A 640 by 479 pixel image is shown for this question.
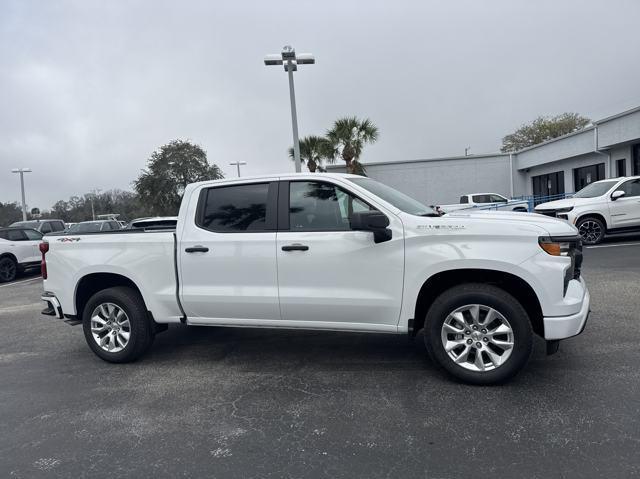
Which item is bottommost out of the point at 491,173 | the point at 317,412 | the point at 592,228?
the point at 317,412

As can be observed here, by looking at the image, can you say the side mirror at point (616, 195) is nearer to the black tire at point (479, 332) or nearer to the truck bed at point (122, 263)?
the black tire at point (479, 332)

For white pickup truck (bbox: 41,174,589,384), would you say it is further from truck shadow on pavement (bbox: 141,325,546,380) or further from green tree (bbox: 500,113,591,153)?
green tree (bbox: 500,113,591,153)

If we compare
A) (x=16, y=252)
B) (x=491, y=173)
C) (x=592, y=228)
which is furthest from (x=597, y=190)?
(x=16, y=252)

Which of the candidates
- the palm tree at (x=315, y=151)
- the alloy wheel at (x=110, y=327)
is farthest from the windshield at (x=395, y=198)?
the palm tree at (x=315, y=151)

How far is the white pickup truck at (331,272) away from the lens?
397cm

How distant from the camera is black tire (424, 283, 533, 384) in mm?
3934

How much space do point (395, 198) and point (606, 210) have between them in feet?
33.8

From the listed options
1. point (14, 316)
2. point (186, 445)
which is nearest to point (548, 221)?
point (186, 445)

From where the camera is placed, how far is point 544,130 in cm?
4581

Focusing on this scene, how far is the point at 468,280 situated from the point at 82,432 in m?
3.34

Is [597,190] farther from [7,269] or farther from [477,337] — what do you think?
[7,269]

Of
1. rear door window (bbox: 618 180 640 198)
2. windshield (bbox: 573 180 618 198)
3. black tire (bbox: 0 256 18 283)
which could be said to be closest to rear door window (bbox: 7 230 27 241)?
black tire (bbox: 0 256 18 283)

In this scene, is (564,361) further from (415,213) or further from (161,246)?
(161,246)

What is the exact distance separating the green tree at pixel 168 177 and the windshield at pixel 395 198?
3984cm
